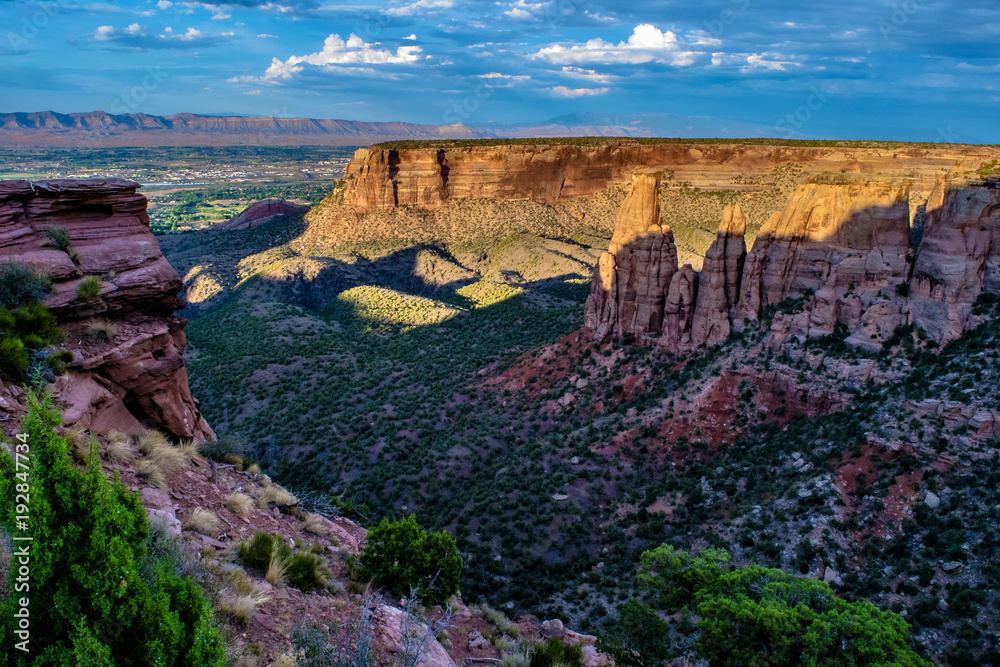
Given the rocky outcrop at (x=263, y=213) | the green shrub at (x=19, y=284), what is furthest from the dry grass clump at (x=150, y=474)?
the rocky outcrop at (x=263, y=213)

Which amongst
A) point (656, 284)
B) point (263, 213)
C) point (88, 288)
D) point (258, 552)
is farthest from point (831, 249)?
point (263, 213)

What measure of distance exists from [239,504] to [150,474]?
2.42m

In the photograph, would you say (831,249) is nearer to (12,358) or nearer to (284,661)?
(284,661)

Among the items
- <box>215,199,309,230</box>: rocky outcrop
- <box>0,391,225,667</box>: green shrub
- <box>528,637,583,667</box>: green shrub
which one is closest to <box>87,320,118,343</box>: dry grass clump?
<box>0,391,225,667</box>: green shrub

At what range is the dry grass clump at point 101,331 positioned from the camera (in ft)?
52.0

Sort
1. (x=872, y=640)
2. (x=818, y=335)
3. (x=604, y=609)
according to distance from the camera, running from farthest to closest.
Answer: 1. (x=818, y=335)
2. (x=604, y=609)
3. (x=872, y=640)

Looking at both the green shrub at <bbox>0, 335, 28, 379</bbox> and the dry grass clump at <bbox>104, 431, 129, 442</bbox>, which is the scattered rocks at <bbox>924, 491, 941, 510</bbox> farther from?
the green shrub at <bbox>0, 335, 28, 379</bbox>

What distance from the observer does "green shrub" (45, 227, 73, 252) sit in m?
16.8

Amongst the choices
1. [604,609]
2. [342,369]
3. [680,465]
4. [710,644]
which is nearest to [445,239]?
[342,369]

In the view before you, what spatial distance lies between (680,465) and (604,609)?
9.68 metres

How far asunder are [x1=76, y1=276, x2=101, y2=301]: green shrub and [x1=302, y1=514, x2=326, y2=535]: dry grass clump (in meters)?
8.92

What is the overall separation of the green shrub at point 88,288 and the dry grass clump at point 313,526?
8.92 meters

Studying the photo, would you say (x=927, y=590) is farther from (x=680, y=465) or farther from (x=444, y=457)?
(x=444, y=457)

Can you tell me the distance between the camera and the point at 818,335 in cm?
2748
